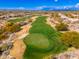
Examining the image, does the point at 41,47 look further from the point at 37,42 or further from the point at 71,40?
the point at 71,40

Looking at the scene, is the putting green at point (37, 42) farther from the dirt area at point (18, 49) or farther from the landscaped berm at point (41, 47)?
the dirt area at point (18, 49)

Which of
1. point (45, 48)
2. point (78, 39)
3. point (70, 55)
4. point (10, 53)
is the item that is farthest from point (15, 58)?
point (78, 39)

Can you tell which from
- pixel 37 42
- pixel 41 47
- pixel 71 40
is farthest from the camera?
pixel 37 42

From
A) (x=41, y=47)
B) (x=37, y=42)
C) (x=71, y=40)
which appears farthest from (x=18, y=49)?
(x=71, y=40)

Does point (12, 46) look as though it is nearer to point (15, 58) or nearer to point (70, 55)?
point (15, 58)

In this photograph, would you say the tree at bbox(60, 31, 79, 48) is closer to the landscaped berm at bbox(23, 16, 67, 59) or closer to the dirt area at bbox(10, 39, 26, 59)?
the landscaped berm at bbox(23, 16, 67, 59)

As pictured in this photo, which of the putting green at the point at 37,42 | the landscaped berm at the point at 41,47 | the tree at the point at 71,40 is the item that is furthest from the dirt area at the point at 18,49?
the tree at the point at 71,40

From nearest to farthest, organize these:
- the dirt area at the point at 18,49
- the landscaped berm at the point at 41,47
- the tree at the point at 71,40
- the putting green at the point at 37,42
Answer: the landscaped berm at the point at 41,47
the dirt area at the point at 18,49
the tree at the point at 71,40
the putting green at the point at 37,42

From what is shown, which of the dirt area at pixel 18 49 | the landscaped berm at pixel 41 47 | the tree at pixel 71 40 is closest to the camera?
the landscaped berm at pixel 41 47

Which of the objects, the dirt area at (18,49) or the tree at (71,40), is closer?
the dirt area at (18,49)

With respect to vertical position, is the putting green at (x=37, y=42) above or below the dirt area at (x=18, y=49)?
above

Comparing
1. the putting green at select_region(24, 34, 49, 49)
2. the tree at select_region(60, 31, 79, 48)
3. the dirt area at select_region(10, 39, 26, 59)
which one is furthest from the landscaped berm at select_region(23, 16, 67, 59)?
the tree at select_region(60, 31, 79, 48)
